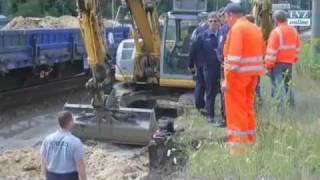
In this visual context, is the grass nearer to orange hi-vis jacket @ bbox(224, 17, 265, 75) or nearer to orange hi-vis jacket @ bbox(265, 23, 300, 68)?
orange hi-vis jacket @ bbox(224, 17, 265, 75)

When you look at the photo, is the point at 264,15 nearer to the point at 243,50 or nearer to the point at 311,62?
the point at 311,62

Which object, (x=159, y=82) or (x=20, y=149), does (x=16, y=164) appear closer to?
(x=20, y=149)

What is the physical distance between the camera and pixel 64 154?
6.96 meters

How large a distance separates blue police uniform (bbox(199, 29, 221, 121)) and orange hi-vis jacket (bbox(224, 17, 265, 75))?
8.76 feet

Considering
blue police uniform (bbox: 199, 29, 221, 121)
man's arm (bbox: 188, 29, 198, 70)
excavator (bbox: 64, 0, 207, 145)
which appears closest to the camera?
blue police uniform (bbox: 199, 29, 221, 121)

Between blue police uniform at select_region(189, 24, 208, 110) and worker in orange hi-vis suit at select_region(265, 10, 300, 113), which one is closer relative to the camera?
worker in orange hi-vis suit at select_region(265, 10, 300, 113)

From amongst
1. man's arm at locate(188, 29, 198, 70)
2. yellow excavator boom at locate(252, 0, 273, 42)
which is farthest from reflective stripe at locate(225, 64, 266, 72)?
yellow excavator boom at locate(252, 0, 273, 42)

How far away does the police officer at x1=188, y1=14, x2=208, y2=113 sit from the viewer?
12.0 metres

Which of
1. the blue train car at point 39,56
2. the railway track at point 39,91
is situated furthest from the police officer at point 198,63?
the railway track at point 39,91

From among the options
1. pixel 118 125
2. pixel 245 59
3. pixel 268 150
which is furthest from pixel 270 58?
pixel 268 150

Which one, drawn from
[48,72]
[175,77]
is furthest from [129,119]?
[48,72]

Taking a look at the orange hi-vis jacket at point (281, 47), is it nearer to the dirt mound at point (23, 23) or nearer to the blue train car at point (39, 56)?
the blue train car at point (39, 56)

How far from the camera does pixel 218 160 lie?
754 cm

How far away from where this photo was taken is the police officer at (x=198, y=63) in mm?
11977
